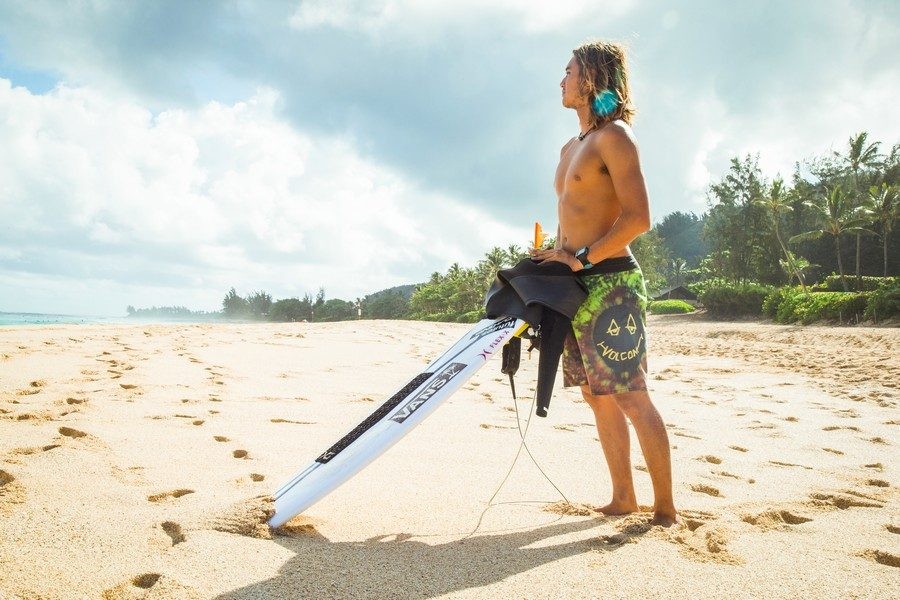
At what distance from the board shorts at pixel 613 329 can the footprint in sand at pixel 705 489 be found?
976mm

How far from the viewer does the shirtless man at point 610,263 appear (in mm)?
2244

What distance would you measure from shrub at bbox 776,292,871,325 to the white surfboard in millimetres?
22140

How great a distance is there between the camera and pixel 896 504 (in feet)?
8.55

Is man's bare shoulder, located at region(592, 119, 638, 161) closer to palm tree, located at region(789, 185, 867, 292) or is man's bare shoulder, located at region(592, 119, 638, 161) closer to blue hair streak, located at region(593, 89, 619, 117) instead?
blue hair streak, located at region(593, 89, 619, 117)

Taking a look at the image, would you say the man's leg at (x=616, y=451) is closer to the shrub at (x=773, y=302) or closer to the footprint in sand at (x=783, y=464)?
the footprint in sand at (x=783, y=464)

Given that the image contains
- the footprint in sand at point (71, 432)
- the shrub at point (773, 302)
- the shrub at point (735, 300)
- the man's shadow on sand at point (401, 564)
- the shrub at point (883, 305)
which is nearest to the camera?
the man's shadow on sand at point (401, 564)

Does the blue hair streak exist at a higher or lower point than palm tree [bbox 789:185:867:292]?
lower

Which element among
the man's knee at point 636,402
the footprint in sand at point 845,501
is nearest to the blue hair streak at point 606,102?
the man's knee at point 636,402

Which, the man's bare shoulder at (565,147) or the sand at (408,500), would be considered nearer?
the sand at (408,500)

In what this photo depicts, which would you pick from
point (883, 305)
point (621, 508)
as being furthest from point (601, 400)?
point (883, 305)

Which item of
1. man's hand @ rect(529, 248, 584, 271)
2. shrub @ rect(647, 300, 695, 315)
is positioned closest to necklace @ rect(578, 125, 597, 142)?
man's hand @ rect(529, 248, 584, 271)

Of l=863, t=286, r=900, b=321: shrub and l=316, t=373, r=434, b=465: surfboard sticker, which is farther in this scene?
l=863, t=286, r=900, b=321: shrub

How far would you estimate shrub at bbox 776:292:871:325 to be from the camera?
64.3 ft

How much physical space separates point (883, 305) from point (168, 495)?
2286 cm
